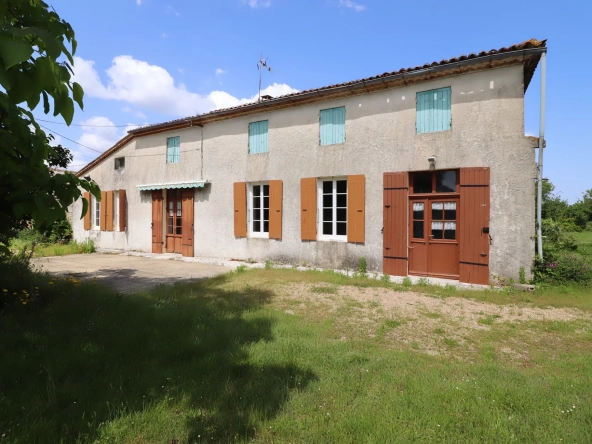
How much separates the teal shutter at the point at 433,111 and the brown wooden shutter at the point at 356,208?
1.81 m

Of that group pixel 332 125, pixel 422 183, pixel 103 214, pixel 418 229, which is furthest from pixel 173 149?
pixel 418 229

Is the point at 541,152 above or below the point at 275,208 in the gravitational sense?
above

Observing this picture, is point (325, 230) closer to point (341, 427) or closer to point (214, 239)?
point (214, 239)

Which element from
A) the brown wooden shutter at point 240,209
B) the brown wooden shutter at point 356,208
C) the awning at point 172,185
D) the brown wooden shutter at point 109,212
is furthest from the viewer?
the brown wooden shutter at point 109,212

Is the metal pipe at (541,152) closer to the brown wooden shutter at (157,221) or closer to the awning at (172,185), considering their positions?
the awning at (172,185)

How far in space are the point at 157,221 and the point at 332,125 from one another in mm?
7333

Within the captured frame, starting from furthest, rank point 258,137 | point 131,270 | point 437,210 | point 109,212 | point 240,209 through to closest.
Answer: point 109,212 < point 240,209 < point 258,137 < point 131,270 < point 437,210

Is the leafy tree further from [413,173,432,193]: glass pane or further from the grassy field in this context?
[413,173,432,193]: glass pane

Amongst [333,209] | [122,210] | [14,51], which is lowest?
[333,209]

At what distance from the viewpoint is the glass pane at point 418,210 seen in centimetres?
777

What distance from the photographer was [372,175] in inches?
324

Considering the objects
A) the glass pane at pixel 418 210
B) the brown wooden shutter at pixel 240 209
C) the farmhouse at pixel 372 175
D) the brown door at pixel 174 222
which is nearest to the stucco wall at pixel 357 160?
the farmhouse at pixel 372 175

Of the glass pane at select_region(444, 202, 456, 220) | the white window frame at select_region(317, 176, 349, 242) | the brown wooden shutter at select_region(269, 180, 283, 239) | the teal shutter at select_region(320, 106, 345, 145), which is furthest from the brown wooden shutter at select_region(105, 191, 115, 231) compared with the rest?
the glass pane at select_region(444, 202, 456, 220)

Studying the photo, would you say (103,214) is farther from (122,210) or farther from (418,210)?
(418,210)
